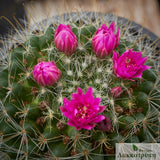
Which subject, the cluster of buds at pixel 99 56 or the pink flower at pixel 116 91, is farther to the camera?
the pink flower at pixel 116 91

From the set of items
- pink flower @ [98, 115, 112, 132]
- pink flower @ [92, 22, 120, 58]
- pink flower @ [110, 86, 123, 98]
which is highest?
pink flower @ [92, 22, 120, 58]

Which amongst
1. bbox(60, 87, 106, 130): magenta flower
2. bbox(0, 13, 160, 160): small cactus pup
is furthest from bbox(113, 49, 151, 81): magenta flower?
bbox(60, 87, 106, 130): magenta flower

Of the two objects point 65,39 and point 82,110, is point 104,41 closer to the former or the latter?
point 65,39

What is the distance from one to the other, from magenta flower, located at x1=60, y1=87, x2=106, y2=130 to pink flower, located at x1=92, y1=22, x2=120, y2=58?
20 centimetres

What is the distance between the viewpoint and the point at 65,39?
74 centimetres

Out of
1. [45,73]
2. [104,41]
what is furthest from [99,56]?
[45,73]

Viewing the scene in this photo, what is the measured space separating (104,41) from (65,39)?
0.46ft

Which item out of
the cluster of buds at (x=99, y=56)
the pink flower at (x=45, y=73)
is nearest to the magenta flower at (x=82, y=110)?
the cluster of buds at (x=99, y=56)

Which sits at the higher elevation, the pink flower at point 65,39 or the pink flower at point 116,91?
the pink flower at point 65,39

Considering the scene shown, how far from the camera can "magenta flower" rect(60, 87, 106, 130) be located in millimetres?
620

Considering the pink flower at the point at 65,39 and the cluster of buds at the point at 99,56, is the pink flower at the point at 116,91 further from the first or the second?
the pink flower at the point at 65,39

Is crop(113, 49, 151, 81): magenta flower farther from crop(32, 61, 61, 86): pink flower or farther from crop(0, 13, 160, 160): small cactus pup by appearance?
crop(32, 61, 61, 86): pink flower

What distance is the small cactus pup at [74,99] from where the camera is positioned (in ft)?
2.34

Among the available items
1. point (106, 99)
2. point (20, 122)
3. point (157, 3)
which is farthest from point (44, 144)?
point (157, 3)
